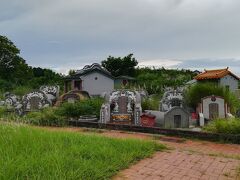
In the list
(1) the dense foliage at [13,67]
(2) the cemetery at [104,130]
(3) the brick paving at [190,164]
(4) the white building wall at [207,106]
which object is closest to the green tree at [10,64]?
(1) the dense foliage at [13,67]

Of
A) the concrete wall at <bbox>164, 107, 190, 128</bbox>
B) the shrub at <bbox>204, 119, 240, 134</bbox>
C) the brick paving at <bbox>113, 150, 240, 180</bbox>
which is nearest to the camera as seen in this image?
the brick paving at <bbox>113, 150, 240, 180</bbox>

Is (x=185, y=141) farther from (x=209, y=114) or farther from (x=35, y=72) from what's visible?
(x=35, y=72)

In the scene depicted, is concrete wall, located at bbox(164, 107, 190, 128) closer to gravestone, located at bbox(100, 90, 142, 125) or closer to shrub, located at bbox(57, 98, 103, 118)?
gravestone, located at bbox(100, 90, 142, 125)

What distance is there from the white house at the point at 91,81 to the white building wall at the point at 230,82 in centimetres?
954

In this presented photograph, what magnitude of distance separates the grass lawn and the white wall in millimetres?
23400

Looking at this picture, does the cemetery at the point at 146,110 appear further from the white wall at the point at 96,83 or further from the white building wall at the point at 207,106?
the white wall at the point at 96,83

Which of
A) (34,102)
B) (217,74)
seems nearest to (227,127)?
(34,102)

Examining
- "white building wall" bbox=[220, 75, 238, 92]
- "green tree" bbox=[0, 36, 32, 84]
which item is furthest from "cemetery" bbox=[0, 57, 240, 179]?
"green tree" bbox=[0, 36, 32, 84]

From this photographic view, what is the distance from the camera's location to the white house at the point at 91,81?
31.4 m

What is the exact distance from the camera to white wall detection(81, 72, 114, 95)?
31.8 metres

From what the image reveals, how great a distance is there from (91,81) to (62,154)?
84.8 ft

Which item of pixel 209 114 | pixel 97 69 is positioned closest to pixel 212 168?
pixel 209 114

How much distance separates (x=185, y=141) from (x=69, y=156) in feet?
14.1

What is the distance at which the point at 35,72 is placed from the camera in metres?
54.7
